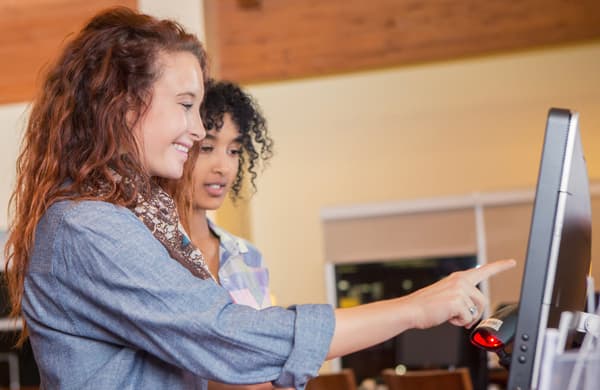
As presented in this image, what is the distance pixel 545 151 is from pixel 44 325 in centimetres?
71

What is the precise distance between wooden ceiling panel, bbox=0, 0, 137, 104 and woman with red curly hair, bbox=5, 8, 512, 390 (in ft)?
15.8

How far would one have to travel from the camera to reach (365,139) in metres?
6.64

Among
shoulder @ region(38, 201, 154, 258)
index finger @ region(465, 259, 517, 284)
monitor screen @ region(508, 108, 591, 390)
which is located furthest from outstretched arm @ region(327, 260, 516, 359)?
shoulder @ region(38, 201, 154, 258)

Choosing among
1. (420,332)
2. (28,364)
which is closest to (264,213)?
(420,332)

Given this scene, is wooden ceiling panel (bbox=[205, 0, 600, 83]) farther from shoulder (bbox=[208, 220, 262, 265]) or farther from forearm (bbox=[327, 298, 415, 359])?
forearm (bbox=[327, 298, 415, 359])

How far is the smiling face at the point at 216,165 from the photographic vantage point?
2389 mm

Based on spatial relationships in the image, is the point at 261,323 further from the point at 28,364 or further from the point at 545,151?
the point at 28,364

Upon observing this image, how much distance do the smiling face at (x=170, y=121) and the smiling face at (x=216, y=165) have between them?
0.96m

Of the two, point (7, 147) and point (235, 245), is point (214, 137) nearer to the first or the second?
point (235, 245)

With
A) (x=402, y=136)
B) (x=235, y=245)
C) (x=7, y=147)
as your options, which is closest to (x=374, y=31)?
(x=402, y=136)

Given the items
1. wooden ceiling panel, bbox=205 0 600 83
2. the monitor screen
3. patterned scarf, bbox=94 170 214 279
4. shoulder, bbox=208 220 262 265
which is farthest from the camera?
wooden ceiling panel, bbox=205 0 600 83

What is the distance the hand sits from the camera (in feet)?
3.91

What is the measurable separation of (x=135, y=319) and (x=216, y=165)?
1.24 m

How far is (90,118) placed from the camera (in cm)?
139
